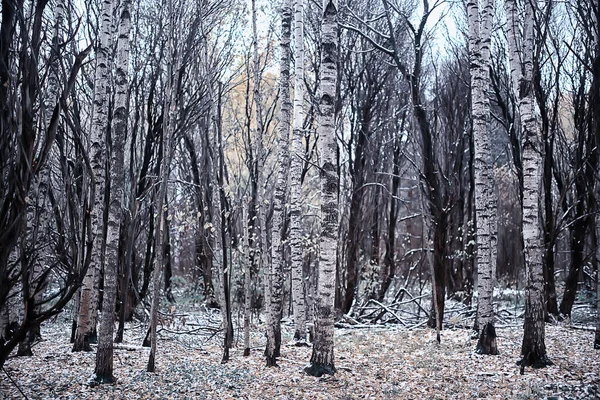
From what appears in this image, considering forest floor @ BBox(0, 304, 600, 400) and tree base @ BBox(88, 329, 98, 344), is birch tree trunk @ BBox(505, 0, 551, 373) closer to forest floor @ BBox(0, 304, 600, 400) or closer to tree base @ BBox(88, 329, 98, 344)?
forest floor @ BBox(0, 304, 600, 400)

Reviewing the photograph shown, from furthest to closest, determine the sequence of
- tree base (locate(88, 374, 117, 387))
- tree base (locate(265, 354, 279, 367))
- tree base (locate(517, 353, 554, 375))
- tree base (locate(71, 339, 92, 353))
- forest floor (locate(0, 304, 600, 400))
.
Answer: tree base (locate(71, 339, 92, 353)) < tree base (locate(265, 354, 279, 367)) < tree base (locate(517, 353, 554, 375)) < tree base (locate(88, 374, 117, 387)) < forest floor (locate(0, 304, 600, 400))

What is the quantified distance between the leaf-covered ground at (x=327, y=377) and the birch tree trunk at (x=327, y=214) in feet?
1.12

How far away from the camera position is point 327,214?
6.00 meters

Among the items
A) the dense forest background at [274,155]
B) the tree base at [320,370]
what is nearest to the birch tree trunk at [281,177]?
the dense forest background at [274,155]

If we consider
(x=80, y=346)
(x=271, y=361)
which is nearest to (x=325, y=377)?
(x=271, y=361)

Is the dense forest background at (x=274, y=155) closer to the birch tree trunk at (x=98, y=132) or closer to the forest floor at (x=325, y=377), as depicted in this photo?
the birch tree trunk at (x=98, y=132)

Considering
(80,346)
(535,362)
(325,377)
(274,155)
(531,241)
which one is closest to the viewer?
(325,377)

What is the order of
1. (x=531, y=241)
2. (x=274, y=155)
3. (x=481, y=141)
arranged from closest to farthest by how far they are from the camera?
(x=531, y=241)
(x=481, y=141)
(x=274, y=155)

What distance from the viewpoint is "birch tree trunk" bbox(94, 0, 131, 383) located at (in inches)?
214

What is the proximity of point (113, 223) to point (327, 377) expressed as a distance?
3096mm

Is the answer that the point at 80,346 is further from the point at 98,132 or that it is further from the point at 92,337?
the point at 98,132

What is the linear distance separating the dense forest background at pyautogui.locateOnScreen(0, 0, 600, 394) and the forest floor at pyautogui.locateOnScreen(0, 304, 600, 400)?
31 centimetres

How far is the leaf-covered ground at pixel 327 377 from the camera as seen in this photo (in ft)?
16.8

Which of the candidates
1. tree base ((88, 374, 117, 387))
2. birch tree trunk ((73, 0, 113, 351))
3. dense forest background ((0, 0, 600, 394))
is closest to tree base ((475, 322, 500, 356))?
dense forest background ((0, 0, 600, 394))
